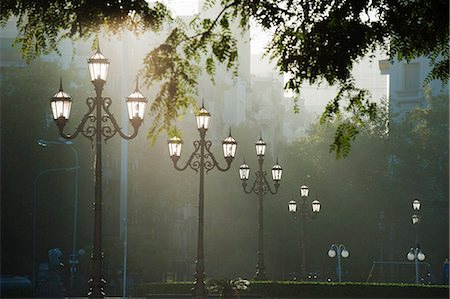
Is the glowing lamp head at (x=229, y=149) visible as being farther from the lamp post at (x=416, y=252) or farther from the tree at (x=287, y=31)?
the lamp post at (x=416, y=252)

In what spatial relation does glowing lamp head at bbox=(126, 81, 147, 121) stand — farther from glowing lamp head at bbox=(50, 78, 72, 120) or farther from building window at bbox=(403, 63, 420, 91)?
building window at bbox=(403, 63, 420, 91)

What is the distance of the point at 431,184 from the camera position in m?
75.1

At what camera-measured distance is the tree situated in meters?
10.9

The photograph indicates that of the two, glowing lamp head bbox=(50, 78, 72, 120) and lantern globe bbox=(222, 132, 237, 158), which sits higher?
glowing lamp head bbox=(50, 78, 72, 120)

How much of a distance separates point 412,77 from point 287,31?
85.0m

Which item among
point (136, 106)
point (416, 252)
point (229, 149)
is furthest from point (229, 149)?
point (416, 252)

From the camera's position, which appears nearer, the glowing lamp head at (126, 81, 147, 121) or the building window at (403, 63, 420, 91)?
the glowing lamp head at (126, 81, 147, 121)

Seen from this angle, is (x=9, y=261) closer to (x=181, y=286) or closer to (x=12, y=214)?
(x=12, y=214)

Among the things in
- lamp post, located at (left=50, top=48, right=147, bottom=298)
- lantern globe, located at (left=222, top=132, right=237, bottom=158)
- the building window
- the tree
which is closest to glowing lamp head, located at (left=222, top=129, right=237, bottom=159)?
lantern globe, located at (left=222, top=132, right=237, bottom=158)

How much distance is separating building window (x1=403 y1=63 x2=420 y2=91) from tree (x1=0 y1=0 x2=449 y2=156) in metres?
83.5

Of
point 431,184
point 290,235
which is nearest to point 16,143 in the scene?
point 290,235

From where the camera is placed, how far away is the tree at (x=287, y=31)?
35.8 feet

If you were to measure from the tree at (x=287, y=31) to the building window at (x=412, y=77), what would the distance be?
3288 inches

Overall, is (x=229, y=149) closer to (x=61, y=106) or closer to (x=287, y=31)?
(x=61, y=106)
